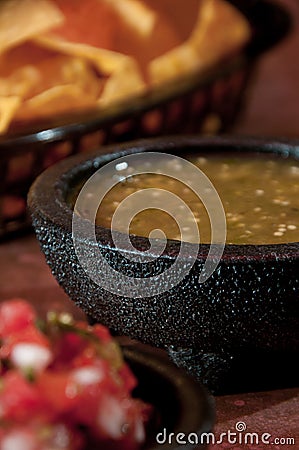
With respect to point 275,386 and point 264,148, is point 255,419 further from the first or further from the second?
point 264,148

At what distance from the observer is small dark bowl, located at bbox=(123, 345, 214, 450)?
33.6 inches

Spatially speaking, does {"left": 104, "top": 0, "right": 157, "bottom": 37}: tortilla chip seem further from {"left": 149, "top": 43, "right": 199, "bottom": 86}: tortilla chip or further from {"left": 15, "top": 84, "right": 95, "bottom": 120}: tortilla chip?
{"left": 15, "top": 84, "right": 95, "bottom": 120}: tortilla chip

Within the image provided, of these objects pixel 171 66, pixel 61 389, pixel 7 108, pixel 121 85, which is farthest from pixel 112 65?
pixel 61 389

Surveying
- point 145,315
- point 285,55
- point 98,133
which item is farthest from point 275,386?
point 285,55

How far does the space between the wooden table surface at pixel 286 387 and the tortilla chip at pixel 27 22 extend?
15.3 inches

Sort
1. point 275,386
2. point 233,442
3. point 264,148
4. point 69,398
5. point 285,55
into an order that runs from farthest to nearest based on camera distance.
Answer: point 285,55 → point 264,148 → point 275,386 → point 233,442 → point 69,398

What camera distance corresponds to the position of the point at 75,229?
47.2 inches

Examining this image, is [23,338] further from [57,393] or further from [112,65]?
[112,65]

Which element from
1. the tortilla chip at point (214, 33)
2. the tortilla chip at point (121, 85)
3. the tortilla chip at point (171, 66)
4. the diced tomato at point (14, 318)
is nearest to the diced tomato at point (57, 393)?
the diced tomato at point (14, 318)

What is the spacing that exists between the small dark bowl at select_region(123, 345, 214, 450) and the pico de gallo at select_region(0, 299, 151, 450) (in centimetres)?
3

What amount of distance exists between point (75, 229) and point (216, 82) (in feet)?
3.58

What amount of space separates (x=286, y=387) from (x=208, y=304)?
0.67 ft

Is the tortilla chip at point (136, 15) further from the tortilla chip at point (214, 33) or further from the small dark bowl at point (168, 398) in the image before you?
the small dark bowl at point (168, 398)

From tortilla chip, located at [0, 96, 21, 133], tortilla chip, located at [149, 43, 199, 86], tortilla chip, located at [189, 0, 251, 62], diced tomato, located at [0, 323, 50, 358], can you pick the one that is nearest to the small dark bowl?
diced tomato, located at [0, 323, 50, 358]
